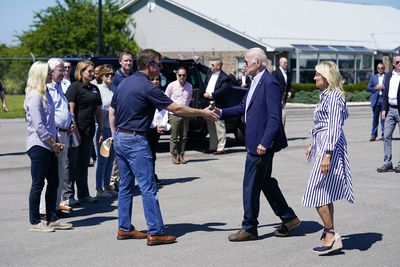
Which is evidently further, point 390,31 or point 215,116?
point 390,31

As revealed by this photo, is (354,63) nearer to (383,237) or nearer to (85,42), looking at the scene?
(85,42)

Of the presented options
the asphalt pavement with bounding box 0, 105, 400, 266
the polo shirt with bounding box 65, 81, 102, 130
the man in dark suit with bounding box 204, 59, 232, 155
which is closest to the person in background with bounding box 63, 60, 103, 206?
the polo shirt with bounding box 65, 81, 102, 130

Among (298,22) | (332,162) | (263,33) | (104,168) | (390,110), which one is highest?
(298,22)

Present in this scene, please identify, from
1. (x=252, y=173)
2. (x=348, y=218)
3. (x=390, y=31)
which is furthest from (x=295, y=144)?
(x=390, y=31)

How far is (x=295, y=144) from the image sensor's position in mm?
17172

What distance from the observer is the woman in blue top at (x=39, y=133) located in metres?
7.83

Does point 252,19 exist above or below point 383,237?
above

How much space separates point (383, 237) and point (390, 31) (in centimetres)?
4612

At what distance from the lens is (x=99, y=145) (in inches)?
413

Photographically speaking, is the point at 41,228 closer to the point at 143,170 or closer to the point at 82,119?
the point at 143,170

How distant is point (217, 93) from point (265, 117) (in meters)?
7.33

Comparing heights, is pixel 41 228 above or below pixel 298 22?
below

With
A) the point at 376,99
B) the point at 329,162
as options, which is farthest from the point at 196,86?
the point at 329,162

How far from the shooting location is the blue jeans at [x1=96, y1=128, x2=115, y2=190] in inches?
408
